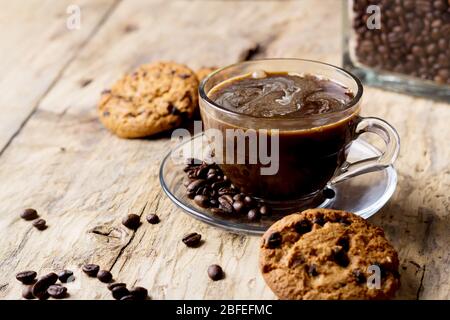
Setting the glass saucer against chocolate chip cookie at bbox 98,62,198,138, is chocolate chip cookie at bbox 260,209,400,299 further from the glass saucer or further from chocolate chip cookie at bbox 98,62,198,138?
chocolate chip cookie at bbox 98,62,198,138

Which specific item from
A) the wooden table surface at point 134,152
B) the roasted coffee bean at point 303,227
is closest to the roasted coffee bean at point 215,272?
the wooden table surface at point 134,152

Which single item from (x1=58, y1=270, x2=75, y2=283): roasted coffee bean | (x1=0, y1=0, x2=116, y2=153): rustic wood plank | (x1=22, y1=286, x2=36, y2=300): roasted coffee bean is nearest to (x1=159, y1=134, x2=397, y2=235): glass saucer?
(x1=58, y1=270, x2=75, y2=283): roasted coffee bean

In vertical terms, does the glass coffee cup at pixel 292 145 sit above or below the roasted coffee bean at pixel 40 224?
above

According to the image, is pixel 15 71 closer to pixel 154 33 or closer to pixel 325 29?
pixel 154 33

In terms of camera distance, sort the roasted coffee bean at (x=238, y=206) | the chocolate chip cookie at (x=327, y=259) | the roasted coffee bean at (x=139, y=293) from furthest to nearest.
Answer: the roasted coffee bean at (x=238, y=206) < the roasted coffee bean at (x=139, y=293) < the chocolate chip cookie at (x=327, y=259)

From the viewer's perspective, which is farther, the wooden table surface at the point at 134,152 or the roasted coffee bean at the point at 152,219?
the roasted coffee bean at the point at 152,219

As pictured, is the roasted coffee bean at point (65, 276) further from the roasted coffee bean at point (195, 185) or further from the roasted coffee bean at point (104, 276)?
the roasted coffee bean at point (195, 185)
